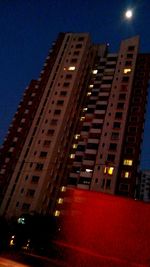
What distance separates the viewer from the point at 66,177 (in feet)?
201

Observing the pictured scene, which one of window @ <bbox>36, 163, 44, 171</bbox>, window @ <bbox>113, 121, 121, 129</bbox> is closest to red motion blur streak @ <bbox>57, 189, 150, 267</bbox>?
window @ <bbox>36, 163, 44, 171</bbox>

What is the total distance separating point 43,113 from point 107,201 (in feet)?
180

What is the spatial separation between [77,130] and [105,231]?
58574 mm

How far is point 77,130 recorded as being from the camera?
67.8m

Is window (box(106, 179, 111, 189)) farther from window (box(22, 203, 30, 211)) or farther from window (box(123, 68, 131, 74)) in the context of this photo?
window (box(123, 68, 131, 74))

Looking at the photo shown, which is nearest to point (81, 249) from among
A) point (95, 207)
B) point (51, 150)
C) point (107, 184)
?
point (95, 207)

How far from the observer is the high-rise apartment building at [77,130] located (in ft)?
175

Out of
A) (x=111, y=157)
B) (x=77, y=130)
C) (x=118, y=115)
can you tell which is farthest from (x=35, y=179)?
(x=118, y=115)

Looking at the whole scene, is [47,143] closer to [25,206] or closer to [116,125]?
[25,206]

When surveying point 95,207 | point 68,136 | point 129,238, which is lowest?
point 129,238

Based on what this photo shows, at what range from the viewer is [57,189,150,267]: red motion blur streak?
28.9 feet

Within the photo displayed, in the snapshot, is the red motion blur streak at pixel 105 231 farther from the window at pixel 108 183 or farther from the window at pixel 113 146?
the window at pixel 113 146

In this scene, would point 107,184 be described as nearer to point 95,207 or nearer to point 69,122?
point 69,122

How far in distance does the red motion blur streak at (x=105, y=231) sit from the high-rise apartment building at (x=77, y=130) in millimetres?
41709
